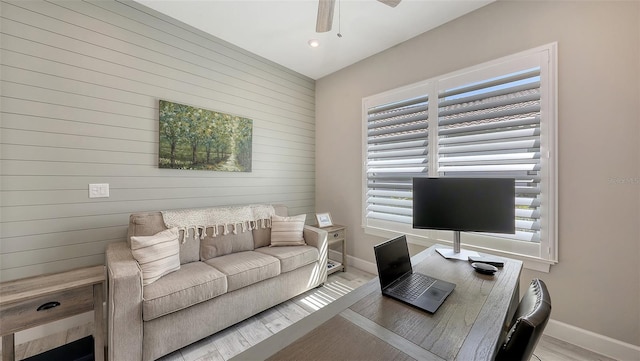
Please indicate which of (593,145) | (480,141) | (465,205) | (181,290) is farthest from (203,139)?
(593,145)

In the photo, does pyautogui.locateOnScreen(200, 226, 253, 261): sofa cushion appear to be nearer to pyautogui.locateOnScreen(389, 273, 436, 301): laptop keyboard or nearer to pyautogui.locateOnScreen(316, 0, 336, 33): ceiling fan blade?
pyautogui.locateOnScreen(389, 273, 436, 301): laptop keyboard

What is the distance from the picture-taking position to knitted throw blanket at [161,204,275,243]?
236 centimetres

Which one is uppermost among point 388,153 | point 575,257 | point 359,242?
point 388,153

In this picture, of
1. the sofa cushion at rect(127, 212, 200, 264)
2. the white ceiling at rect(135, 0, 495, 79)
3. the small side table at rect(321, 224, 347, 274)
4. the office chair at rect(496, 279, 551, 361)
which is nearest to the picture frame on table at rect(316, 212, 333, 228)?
the small side table at rect(321, 224, 347, 274)

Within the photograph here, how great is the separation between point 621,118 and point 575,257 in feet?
3.59

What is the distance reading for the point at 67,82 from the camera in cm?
201

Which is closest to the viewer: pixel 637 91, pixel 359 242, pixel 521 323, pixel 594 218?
pixel 521 323

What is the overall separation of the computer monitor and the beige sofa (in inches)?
53.7

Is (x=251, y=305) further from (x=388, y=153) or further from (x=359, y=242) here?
(x=388, y=153)

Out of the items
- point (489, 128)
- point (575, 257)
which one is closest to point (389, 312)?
point (575, 257)

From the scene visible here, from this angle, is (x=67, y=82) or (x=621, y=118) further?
(x=67, y=82)

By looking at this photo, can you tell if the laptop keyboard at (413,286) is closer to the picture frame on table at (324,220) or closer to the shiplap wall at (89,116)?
the picture frame on table at (324,220)

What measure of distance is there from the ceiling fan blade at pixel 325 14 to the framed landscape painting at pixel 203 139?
1663 millimetres

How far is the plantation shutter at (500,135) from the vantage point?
6.78 feet
